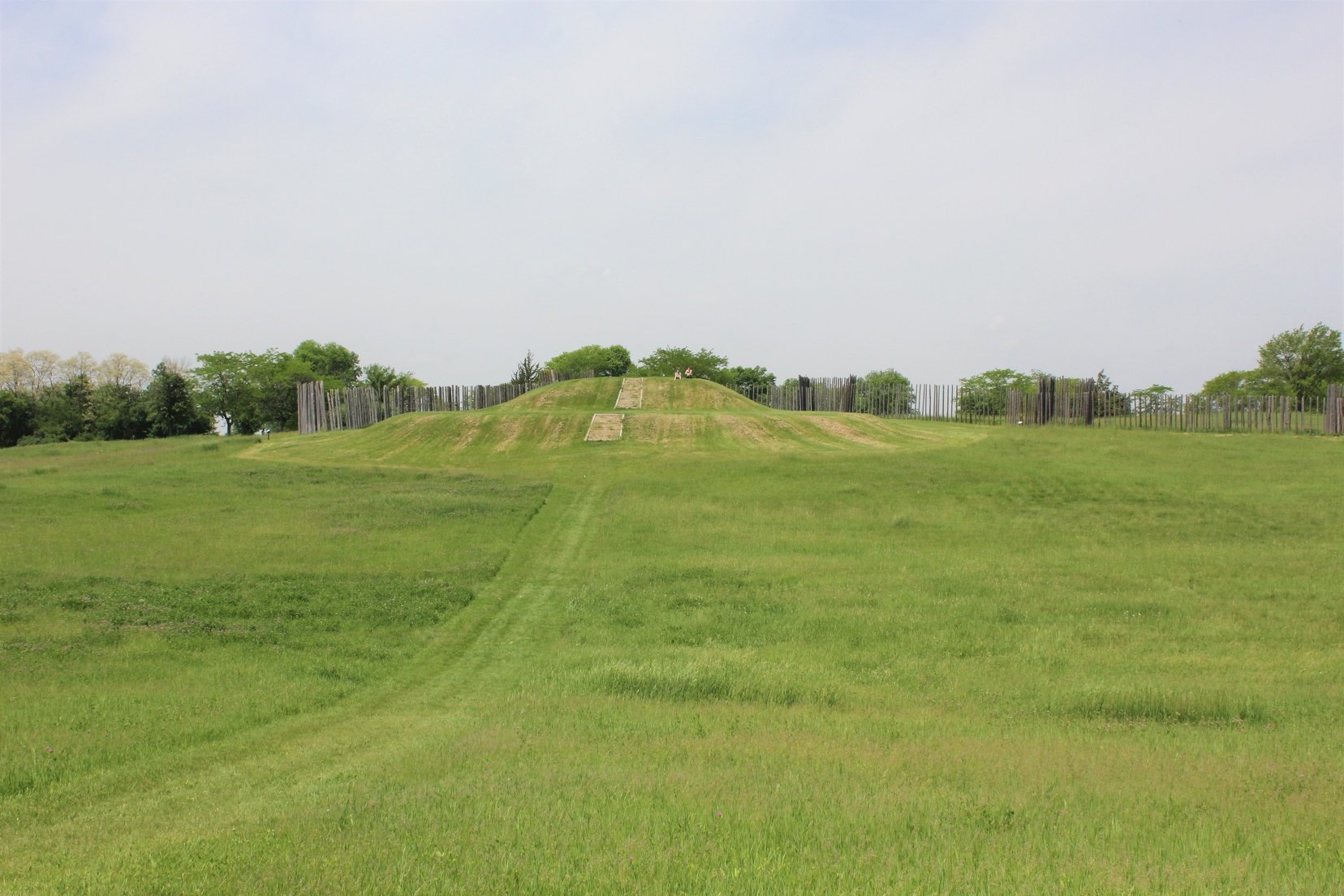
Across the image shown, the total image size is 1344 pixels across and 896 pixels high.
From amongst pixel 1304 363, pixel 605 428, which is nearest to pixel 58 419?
pixel 605 428

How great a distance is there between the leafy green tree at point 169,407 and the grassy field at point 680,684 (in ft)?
121

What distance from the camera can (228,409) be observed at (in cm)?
7788

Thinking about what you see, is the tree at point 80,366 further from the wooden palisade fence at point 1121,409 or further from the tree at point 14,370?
the wooden palisade fence at point 1121,409

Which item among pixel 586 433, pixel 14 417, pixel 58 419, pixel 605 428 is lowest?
pixel 586 433

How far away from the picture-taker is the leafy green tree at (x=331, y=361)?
3962 inches

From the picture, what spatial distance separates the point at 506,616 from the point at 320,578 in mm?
3869

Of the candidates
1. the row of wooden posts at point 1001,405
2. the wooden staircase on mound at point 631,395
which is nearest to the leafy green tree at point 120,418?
the row of wooden posts at point 1001,405

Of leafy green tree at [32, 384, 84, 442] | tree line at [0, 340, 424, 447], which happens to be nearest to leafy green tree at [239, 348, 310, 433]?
→ tree line at [0, 340, 424, 447]

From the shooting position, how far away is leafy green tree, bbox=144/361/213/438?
6091 centimetres

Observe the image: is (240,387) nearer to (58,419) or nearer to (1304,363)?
(58,419)

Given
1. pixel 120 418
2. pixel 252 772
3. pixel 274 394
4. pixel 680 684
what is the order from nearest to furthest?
pixel 252 772 → pixel 680 684 → pixel 120 418 → pixel 274 394

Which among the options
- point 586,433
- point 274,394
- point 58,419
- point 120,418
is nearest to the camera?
point 586,433

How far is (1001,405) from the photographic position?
50.7 metres

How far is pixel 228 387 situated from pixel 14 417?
1827 centimetres
